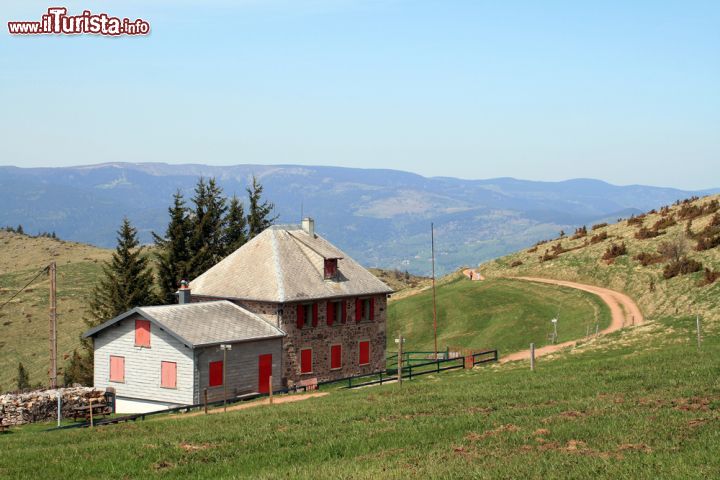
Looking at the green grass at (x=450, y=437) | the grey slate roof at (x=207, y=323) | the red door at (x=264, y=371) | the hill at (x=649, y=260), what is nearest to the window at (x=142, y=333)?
the grey slate roof at (x=207, y=323)

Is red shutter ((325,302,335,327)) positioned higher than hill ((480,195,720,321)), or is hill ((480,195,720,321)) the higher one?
hill ((480,195,720,321))

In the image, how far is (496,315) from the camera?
74.0 metres

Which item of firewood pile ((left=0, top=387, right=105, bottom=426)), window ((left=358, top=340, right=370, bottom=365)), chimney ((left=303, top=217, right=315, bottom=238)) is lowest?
firewood pile ((left=0, top=387, right=105, bottom=426))

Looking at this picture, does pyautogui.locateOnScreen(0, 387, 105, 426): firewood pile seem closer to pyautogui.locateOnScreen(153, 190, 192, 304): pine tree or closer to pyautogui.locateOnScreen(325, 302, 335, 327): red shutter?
pyautogui.locateOnScreen(325, 302, 335, 327): red shutter

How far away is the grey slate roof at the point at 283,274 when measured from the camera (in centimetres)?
5462

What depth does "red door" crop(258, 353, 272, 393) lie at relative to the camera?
5138cm

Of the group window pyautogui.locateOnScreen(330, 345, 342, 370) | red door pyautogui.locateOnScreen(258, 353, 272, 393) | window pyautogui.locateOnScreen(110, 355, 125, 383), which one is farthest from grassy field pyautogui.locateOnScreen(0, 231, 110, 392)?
window pyautogui.locateOnScreen(330, 345, 342, 370)

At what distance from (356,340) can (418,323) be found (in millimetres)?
21151

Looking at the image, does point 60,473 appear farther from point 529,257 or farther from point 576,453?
point 529,257

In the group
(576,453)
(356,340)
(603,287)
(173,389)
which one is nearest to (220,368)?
(173,389)

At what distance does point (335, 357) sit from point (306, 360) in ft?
9.82

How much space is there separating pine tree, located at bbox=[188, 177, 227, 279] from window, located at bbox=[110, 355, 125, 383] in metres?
23.6

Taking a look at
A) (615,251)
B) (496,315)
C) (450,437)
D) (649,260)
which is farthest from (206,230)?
(450,437)

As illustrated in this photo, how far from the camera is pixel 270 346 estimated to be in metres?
52.3
